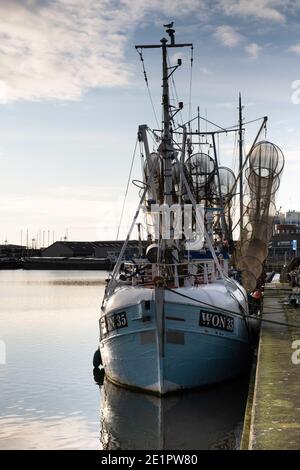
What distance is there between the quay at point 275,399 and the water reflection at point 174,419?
89.7 inches

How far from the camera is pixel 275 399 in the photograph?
55.0ft

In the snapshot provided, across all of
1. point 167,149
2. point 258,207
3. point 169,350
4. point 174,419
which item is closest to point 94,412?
point 174,419

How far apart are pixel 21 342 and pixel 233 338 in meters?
22.5

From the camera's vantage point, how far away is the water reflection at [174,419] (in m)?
21.1

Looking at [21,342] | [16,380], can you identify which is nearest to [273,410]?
[16,380]

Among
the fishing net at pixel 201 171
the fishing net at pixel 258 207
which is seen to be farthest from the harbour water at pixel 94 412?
the fishing net at pixel 258 207

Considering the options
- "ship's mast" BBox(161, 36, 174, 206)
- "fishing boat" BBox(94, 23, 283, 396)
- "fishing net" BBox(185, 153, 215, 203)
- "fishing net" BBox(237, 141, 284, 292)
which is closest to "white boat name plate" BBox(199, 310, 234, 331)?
"fishing boat" BBox(94, 23, 283, 396)

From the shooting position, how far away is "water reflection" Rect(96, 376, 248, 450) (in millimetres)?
21062

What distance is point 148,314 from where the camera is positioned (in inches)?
957

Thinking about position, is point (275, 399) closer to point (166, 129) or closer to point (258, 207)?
point (166, 129)

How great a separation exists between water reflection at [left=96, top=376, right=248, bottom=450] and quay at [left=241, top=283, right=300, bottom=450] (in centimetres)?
228

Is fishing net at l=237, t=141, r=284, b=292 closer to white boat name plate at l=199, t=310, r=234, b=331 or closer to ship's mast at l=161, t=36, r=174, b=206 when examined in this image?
ship's mast at l=161, t=36, r=174, b=206

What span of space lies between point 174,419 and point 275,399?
732 centimetres
